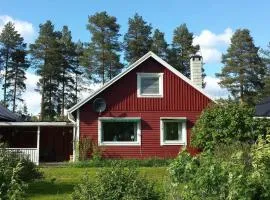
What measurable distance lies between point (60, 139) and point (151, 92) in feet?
26.3

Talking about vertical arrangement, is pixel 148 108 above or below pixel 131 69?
below

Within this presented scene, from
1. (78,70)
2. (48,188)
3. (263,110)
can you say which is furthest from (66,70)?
(48,188)

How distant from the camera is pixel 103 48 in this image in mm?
58969

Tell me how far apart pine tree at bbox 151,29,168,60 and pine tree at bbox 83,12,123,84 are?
15.0 feet

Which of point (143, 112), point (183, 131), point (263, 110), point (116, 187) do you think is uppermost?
point (263, 110)

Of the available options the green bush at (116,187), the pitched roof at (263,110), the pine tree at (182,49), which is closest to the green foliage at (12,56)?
the pine tree at (182,49)

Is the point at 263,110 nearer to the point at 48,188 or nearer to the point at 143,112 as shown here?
the point at 143,112

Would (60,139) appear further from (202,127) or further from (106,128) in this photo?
(202,127)

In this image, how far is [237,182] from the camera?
7590 millimetres

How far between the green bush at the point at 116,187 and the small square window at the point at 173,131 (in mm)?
19314

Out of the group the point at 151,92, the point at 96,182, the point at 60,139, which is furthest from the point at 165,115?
the point at 96,182

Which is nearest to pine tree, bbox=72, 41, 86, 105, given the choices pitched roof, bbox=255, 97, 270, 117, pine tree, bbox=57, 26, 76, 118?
pine tree, bbox=57, 26, 76, 118

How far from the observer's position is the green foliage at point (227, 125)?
974 inches

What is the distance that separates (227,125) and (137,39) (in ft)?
124
